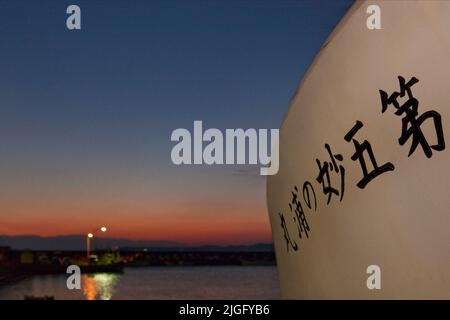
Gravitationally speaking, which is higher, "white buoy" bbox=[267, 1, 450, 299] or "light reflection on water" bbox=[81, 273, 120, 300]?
"white buoy" bbox=[267, 1, 450, 299]

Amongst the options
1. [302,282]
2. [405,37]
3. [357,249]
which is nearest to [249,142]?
[302,282]

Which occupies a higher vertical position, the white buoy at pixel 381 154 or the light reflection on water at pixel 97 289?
the white buoy at pixel 381 154

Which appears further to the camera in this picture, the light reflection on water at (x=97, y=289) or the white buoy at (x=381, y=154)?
the light reflection on water at (x=97, y=289)

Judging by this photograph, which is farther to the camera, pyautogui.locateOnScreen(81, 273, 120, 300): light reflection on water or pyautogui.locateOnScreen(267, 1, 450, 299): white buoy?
pyautogui.locateOnScreen(81, 273, 120, 300): light reflection on water

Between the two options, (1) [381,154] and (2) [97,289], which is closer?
(1) [381,154]

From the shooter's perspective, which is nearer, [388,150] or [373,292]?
[388,150]

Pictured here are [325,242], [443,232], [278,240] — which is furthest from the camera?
[278,240]

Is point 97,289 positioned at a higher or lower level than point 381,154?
lower

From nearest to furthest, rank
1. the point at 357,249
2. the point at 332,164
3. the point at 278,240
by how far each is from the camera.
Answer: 1. the point at 357,249
2. the point at 332,164
3. the point at 278,240

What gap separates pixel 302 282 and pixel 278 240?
5.41 feet
